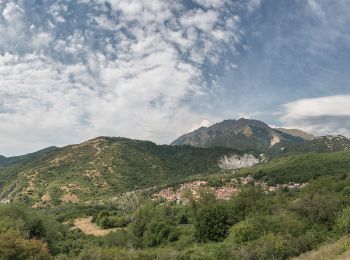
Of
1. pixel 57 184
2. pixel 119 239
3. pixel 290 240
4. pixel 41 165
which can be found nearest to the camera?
pixel 290 240

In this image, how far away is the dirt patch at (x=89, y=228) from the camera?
72.3 m

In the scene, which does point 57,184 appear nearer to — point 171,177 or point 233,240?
point 171,177

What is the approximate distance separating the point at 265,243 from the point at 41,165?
17663 centimetres

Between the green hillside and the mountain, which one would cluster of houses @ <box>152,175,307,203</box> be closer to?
the green hillside

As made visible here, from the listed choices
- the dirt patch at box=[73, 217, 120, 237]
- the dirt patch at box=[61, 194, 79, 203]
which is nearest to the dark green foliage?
the dirt patch at box=[73, 217, 120, 237]

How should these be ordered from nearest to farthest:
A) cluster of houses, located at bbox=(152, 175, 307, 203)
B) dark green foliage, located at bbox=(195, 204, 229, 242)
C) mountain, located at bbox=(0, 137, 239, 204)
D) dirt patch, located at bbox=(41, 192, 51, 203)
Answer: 1. dark green foliage, located at bbox=(195, 204, 229, 242)
2. cluster of houses, located at bbox=(152, 175, 307, 203)
3. dirt patch, located at bbox=(41, 192, 51, 203)
4. mountain, located at bbox=(0, 137, 239, 204)

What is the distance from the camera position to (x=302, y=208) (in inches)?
1980

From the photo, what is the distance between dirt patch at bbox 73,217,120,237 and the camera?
7231cm

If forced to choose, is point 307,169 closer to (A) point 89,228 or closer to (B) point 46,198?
(A) point 89,228

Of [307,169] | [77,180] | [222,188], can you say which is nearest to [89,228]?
[222,188]

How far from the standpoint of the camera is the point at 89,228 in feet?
260

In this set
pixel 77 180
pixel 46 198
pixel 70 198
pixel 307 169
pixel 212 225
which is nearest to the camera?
pixel 212 225

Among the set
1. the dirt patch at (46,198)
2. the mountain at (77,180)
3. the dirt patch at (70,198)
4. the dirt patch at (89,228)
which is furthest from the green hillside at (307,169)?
the dirt patch at (46,198)

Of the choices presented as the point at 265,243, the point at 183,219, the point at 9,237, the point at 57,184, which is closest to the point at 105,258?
the point at 9,237
